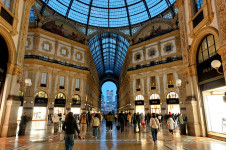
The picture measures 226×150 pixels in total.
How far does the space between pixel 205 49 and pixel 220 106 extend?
373 cm

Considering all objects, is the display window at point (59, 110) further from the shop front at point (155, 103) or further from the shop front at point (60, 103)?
the shop front at point (155, 103)

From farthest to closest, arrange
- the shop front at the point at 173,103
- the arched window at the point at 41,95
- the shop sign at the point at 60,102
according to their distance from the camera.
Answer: the shop sign at the point at 60,102 → the arched window at the point at 41,95 → the shop front at the point at 173,103

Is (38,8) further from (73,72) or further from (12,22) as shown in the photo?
(12,22)

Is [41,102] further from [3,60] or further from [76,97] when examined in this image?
[3,60]

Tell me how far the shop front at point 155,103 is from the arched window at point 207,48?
1847 centimetres

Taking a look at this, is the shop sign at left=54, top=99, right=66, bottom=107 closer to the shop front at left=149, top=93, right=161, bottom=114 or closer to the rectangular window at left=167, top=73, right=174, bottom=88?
the shop front at left=149, top=93, right=161, bottom=114

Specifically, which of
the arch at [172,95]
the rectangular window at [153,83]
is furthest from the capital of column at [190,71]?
the rectangular window at [153,83]

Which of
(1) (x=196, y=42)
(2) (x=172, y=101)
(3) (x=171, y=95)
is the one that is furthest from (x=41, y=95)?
(1) (x=196, y=42)

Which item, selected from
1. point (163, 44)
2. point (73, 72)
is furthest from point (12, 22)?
point (163, 44)

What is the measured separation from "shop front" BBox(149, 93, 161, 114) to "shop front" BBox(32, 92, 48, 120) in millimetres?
19747

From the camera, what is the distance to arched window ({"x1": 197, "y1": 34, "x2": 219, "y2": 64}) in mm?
8544

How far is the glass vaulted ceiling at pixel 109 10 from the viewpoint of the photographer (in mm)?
31603

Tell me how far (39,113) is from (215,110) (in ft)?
84.6

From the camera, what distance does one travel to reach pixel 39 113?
2555 cm
